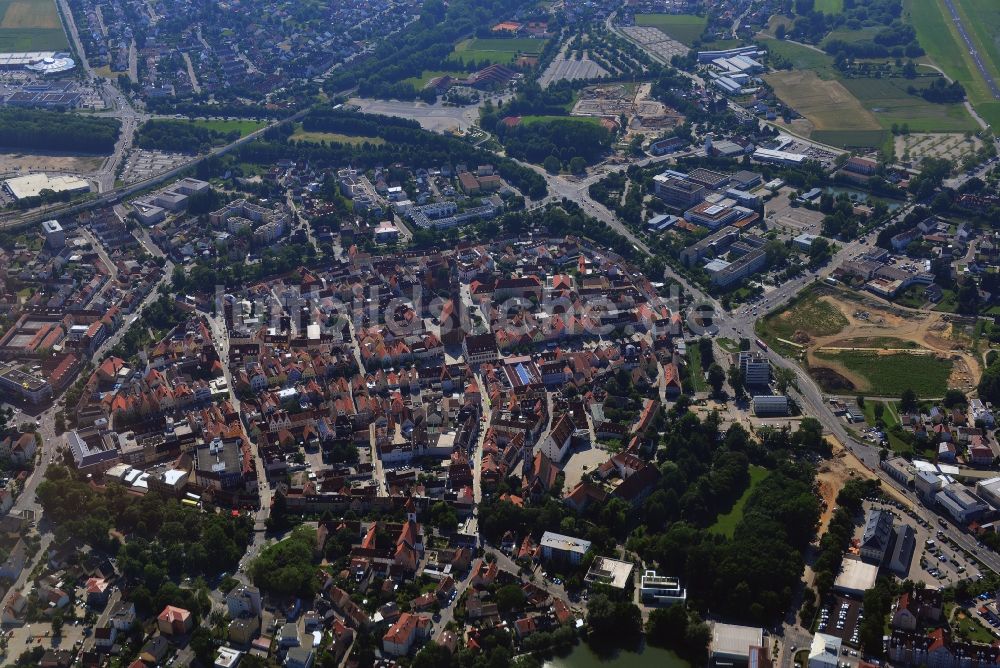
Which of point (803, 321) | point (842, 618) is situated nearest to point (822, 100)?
point (803, 321)

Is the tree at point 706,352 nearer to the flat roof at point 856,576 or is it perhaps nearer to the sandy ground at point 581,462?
the sandy ground at point 581,462

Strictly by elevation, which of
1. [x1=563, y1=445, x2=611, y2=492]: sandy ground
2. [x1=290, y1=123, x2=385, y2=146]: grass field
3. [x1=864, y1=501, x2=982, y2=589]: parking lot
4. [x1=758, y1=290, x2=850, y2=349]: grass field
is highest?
[x1=864, y1=501, x2=982, y2=589]: parking lot

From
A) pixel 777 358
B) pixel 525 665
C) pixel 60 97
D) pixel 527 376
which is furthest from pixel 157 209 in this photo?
pixel 525 665

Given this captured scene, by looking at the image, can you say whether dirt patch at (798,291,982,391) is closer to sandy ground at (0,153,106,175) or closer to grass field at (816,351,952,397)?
grass field at (816,351,952,397)

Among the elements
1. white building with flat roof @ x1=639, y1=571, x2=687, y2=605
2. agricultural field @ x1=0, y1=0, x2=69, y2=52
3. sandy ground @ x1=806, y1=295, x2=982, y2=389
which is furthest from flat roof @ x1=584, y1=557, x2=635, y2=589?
agricultural field @ x1=0, y1=0, x2=69, y2=52

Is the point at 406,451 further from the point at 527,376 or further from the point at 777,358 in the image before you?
the point at 777,358

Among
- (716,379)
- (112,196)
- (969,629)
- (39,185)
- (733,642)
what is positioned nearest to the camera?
(733,642)

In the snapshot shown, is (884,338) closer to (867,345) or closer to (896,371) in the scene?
(867,345)
